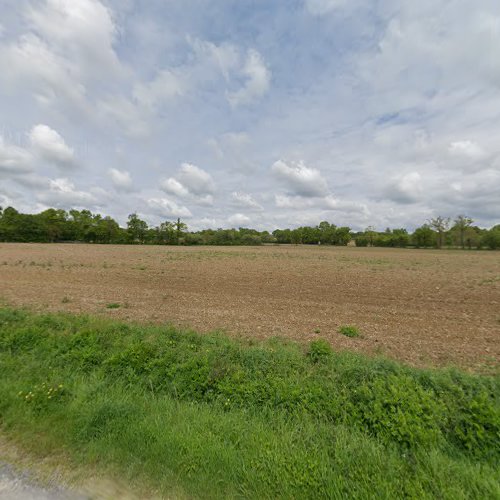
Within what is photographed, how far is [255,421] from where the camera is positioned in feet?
9.84

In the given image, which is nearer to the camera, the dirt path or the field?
the dirt path

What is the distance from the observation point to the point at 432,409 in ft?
9.99

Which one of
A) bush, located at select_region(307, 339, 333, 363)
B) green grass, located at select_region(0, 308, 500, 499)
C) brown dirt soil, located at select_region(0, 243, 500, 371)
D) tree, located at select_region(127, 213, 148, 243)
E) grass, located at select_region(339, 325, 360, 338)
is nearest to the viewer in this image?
green grass, located at select_region(0, 308, 500, 499)

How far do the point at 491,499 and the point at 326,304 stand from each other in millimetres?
8067

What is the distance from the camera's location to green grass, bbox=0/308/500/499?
7.35ft

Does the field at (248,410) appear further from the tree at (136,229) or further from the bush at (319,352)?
the tree at (136,229)

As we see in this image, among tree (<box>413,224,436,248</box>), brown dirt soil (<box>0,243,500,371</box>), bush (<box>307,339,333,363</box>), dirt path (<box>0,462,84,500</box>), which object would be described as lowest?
brown dirt soil (<box>0,243,500,371</box>)

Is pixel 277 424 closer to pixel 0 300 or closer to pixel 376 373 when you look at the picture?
pixel 376 373

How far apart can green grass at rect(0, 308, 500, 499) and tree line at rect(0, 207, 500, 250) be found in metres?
95.8

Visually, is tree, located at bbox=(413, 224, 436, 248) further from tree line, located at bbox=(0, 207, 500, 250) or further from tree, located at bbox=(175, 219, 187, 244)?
tree, located at bbox=(175, 219, 187, 244)

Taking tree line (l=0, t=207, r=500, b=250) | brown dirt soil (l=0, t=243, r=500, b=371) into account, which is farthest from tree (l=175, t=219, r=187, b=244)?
brown dirt soil (l=0, t=243, r=500, b=371)

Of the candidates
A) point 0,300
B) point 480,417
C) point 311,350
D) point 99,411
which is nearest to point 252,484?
point 99,411

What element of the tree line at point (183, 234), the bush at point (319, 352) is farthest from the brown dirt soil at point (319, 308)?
the tree line at point (183, 234)

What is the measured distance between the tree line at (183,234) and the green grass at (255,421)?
95.8 metres
